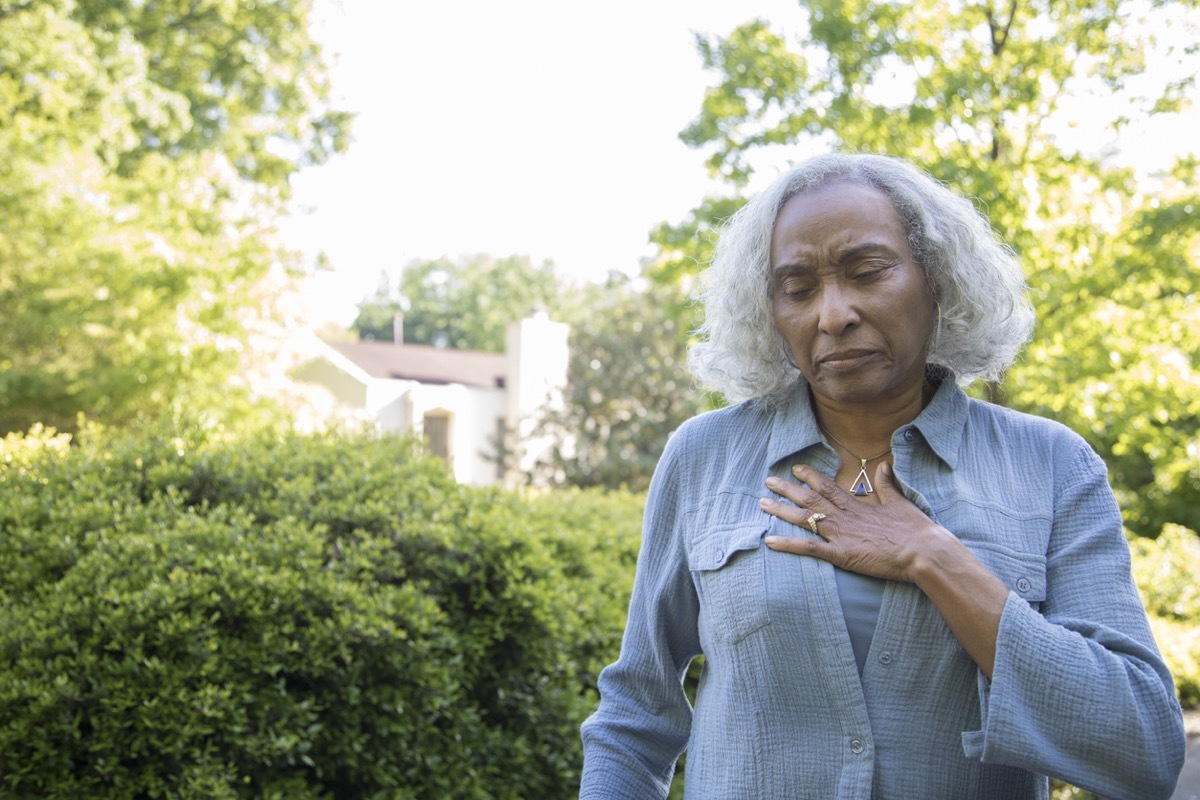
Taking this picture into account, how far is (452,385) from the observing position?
120ft

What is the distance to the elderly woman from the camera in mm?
1720

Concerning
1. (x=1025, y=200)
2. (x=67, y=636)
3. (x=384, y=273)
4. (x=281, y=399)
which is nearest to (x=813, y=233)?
(x=67, y=636)

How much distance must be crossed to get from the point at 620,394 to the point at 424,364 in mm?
22647

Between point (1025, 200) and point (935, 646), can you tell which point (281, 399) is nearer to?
point (1025, 200)

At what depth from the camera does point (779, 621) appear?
189 centimetres

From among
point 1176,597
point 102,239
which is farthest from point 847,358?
point 102,239

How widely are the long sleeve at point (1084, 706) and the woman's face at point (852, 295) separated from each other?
0.48m

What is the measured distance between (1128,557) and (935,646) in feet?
1.13

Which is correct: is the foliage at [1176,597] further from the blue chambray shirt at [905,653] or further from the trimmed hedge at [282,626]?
the blue chambray shirt at [905,653]

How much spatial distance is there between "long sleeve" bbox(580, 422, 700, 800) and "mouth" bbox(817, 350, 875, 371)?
368mm

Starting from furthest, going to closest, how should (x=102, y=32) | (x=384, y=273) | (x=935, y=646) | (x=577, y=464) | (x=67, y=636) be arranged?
(x=384, y=273) < (x=102, y=32) < (x=577, y=464) < (x=67, y=636) < (x=935, y=646)

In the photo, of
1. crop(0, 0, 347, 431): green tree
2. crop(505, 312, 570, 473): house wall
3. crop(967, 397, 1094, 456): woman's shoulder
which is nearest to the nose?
crop(967, 397, 1094, 456): woman's shoulder

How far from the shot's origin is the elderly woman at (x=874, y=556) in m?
1.72

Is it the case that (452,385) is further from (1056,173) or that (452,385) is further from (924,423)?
(924,423)
